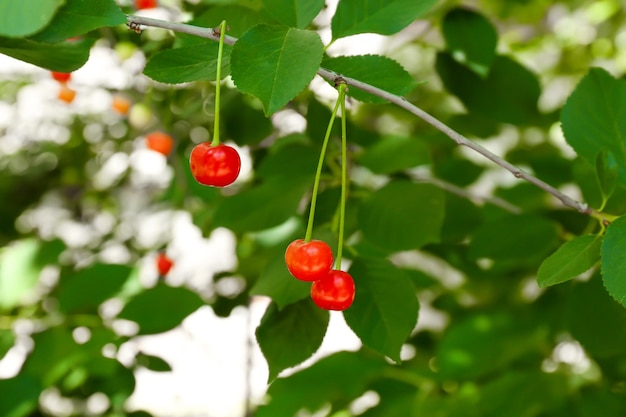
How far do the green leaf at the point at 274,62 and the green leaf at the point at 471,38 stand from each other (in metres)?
0.60

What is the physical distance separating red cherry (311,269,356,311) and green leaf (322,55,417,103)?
0.18 metres

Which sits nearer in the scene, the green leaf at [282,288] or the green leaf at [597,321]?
the green leaf at [282,288]

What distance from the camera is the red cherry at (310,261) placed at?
62 centimetres

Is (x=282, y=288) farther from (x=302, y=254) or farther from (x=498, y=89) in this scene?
(x=498, y=89)

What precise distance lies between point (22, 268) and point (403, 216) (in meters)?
0.66

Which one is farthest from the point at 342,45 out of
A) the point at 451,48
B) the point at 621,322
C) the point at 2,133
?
the point at 2,133

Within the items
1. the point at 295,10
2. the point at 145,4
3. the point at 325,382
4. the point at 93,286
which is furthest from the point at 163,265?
the point at 295,10

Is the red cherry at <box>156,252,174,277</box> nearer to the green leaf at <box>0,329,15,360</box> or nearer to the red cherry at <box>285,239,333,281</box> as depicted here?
the green leaf at <box>0,329,15,360</box>

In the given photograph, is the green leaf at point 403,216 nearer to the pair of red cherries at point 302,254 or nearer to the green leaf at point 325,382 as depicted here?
the pair of red cherries at point 302,254

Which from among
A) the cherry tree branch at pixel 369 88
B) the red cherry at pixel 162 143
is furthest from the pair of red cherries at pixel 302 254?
the red cherry at pixel 162 143

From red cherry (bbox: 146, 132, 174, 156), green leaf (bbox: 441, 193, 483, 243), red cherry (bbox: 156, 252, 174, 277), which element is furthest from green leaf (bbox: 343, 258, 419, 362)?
red cherry (bbox: 146, 132, 174, 156)

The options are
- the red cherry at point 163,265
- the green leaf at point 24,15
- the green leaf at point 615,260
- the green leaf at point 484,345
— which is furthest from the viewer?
the red cherry at point 163,265

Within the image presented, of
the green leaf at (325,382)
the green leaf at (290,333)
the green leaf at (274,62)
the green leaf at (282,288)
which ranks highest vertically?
the green leaf at (274,62)

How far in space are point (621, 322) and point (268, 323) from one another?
520 millimetres
